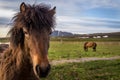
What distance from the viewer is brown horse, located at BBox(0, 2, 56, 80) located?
16.5 feet

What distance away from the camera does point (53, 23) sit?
558 centimetres

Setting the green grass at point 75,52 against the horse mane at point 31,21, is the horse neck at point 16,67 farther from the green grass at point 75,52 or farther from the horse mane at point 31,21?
the green grass at point 75,52

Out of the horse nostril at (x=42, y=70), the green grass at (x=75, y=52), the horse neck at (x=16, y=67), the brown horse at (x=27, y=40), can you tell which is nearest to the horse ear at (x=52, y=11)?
the brown horse at (x=27, y=40)

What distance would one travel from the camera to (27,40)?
5.16m

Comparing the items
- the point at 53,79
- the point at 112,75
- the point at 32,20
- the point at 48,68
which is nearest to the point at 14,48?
the point at 32,20

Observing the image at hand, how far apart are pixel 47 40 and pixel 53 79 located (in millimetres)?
7866

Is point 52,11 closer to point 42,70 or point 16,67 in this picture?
point 16,67

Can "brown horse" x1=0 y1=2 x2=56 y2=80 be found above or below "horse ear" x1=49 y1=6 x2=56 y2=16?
below

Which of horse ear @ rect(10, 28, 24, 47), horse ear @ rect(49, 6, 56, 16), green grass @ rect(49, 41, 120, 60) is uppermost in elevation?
horse ear @ rect(49, 6, 56, 16)

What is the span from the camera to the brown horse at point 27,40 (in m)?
5.04

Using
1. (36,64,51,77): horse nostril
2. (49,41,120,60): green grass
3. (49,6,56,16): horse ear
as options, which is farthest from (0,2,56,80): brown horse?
(49,41,120,60): green grass

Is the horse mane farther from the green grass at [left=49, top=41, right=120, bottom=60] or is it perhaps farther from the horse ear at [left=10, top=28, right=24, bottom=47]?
the green grass at [left=49, top=41, right=120, bottom=60]

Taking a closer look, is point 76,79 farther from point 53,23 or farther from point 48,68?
point 48,68

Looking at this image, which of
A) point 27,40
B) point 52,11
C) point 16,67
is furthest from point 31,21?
point 16,67
